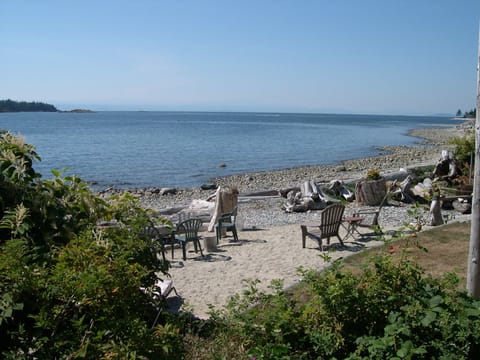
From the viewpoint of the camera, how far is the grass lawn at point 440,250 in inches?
268

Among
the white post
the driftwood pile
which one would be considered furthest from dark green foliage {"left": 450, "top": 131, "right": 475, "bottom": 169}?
the white post

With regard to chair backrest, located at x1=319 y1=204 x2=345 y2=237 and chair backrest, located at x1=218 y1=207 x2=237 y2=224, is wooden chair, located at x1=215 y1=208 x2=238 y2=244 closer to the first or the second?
chair backrest, located at x1=218 y1=207 x2=237 y2=224

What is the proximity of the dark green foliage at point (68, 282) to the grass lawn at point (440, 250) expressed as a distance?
170 inches

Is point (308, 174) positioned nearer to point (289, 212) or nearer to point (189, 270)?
point (289, 212)

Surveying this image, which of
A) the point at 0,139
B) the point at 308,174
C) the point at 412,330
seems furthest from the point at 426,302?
the point at 308,174

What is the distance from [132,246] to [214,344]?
143 centimetres

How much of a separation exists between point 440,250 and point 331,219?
2.18 meters

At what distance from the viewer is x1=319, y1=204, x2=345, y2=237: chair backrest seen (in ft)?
30.4

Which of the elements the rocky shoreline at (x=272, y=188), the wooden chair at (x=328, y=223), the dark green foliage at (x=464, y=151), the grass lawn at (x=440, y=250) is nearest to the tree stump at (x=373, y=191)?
the rocky shoreline at (x=272, y=188)

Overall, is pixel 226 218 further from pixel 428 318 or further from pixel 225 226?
pixel 428 318

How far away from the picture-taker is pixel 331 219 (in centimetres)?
937

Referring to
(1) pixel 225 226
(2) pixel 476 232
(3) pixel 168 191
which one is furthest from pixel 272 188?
(2) pixel 476 232

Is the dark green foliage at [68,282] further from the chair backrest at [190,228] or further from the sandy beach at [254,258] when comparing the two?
the chair backrest at [190,228]

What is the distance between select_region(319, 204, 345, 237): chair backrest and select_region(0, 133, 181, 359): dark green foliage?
6.70 meters
